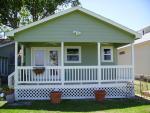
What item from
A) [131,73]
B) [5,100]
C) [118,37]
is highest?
[118,37]

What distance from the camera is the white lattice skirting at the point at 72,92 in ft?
54.9

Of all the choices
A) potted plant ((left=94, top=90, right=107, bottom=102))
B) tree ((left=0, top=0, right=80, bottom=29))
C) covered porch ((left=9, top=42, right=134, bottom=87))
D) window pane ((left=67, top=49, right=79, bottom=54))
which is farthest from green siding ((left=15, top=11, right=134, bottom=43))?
tree ((left=0, top=0, right=80, bottom=29))

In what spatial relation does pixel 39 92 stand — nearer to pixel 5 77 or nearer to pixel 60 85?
pixel 60 85

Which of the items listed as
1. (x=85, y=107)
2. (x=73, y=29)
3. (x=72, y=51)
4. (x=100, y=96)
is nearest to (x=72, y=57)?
(x=72, y=51)

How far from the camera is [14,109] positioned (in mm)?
13375

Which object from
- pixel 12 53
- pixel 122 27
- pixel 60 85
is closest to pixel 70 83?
pixel 60 85

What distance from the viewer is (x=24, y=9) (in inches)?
1620

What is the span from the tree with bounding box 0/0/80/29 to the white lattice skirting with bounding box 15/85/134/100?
1939 centimetres

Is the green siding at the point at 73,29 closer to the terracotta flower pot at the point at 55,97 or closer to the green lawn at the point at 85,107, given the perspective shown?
the terracotta flower pot at the point at 55,97

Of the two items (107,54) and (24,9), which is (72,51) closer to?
(107,54)

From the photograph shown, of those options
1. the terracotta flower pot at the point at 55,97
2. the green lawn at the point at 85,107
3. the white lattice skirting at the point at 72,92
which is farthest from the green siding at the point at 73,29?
the green lawn at the point at 85,107

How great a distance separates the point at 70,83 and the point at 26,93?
103 inches

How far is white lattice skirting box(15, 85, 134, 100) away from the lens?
16734mm

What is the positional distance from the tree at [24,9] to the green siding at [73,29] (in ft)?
59.1
